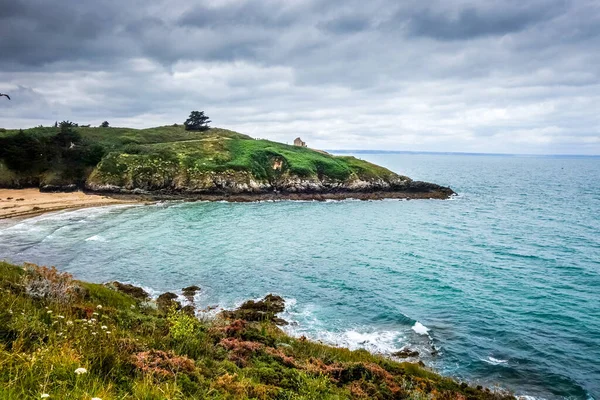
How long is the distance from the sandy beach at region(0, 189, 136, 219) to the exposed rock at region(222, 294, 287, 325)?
48184mm

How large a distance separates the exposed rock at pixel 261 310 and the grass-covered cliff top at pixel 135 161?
62653 millimetres

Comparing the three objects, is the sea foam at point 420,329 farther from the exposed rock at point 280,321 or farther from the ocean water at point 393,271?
the exposed rock at point 280,321

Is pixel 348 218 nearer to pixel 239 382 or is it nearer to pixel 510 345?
pixel 510 345

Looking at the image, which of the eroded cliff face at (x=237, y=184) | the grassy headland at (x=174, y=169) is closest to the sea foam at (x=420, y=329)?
the grassy headland at (x=174, y=169)

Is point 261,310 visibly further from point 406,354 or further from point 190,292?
point 406,354

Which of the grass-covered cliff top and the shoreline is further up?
the grass-covered cliff top

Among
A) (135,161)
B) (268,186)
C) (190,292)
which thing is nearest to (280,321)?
(190,292)

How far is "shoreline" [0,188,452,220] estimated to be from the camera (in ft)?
200

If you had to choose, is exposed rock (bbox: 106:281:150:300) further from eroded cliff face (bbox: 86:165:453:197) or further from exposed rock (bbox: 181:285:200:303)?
eroded cliff face (bbox: 86:165:453:197)

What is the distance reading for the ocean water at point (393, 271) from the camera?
72.3ft

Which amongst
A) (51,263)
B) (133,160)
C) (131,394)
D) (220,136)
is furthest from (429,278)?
(220,136)

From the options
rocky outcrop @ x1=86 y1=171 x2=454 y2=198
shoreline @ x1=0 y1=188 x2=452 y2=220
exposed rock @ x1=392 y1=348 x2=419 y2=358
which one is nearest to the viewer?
exposed rock @ x1=392 y1=348 x2=419 y2=358

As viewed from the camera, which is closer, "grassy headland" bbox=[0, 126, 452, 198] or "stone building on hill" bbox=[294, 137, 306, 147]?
"grassy headland" bbox=[0, 126, 452, 198]

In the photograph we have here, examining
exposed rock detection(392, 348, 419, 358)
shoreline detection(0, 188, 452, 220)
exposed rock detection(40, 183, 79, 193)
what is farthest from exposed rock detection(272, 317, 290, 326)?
exposed rock detection(40, 183, 79, 193)
